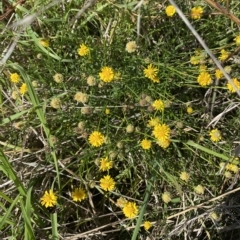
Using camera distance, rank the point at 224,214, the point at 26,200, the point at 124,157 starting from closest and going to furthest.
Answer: the point at 26,200 < the point at 124,157 < the point at 224,214

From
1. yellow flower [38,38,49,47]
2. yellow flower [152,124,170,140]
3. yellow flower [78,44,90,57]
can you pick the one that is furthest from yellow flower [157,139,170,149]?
yellow flower [38,38,49,47]

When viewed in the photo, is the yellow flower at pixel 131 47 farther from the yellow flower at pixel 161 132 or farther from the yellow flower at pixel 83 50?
the yellow flower at pixel 161 132

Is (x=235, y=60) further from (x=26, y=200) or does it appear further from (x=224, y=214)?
(x=26, y=200)

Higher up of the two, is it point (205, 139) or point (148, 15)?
point (148, 15)

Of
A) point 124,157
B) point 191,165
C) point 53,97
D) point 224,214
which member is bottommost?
point 224,214

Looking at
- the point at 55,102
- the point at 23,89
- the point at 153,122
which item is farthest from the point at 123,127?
the point at 23,89

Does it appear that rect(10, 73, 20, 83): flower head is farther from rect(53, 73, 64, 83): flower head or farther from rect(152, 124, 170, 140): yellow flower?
rect(152, 124, 170, 140): yellow flower

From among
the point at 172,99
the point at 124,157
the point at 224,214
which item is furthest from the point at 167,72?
the point at 224,214

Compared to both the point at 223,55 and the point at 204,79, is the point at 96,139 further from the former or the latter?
the point at 223,55
